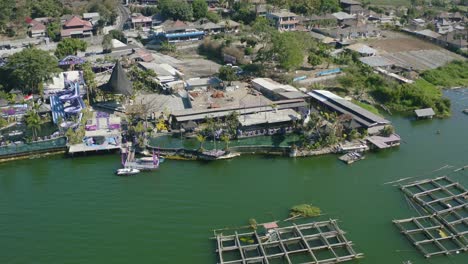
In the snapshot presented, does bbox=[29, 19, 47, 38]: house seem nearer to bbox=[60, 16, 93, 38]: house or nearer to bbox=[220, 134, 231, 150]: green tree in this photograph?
bbox=[60, 16, 93, 38]: house

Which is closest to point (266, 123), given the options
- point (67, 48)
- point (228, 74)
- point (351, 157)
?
point (351, 157)

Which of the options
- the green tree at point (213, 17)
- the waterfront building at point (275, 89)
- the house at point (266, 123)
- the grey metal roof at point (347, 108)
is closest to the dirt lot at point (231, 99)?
the waterfront building at point (275, 89)

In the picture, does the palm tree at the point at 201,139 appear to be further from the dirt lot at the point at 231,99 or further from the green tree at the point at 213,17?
the green tree at the point at 213,17

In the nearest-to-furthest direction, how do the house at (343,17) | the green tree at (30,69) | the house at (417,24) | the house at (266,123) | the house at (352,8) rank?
the house at (266,123), the green tree at (30,69), the house at (417,24), the house at (343,17), the house at (352,8)

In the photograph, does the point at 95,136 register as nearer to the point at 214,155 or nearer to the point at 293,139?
the point at 214,155

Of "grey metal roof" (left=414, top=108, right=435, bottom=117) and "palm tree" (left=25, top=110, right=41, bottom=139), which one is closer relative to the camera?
"palm tree" (left=25, top=110, right=41, bottom=139)

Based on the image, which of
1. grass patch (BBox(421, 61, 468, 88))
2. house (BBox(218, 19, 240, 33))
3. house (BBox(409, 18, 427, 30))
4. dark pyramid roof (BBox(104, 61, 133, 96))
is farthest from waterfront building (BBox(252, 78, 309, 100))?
house (BBox(409, 18, 427, 30))
